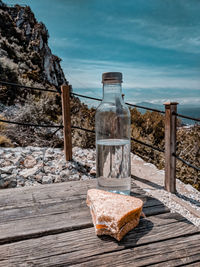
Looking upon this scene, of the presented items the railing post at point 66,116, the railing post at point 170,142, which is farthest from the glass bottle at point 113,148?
the railing post at point 66,116

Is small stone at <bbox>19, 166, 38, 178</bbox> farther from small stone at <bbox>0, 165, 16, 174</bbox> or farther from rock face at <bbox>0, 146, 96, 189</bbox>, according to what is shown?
small stone at <bbox>0, 165, 16, 174</bbox>

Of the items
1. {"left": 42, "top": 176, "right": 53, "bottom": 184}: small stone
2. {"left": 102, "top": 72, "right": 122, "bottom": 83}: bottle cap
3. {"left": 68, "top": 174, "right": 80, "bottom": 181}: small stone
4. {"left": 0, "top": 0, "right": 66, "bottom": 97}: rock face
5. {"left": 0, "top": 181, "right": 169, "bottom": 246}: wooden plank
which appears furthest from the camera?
{"left": 0, "top": 0, "right": 66, "bottom": 97}: rock face

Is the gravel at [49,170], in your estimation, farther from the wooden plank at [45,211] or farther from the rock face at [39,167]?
the wooden plank at [45,211]

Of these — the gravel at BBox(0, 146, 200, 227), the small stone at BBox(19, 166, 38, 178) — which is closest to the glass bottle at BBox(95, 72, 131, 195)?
the gravel at BBox(0, 146, 200, 227)

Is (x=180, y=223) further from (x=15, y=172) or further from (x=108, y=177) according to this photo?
(x=15, y=172)

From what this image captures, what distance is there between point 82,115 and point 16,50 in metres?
9.73

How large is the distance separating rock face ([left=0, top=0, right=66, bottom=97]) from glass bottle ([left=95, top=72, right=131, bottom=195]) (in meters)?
11.2

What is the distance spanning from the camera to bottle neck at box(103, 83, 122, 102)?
1.32m

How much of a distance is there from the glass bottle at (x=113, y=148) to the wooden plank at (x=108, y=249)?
0.42m

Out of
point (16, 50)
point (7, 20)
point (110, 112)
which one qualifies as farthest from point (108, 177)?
point (7, 20)

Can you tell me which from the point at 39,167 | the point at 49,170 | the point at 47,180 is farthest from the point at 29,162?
the point at 47,180

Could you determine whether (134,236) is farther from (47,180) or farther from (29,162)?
(29,162)

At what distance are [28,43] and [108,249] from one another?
57.6 feet

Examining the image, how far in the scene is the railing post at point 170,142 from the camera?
2332 mm
